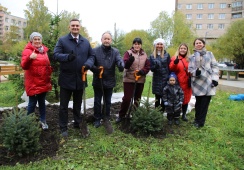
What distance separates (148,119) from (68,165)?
1754 mm

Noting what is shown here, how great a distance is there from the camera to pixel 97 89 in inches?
180

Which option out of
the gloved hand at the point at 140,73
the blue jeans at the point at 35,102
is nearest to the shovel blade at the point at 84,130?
the blue jeans at the point at 35,102

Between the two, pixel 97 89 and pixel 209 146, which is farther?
Answer: pixel 97 89

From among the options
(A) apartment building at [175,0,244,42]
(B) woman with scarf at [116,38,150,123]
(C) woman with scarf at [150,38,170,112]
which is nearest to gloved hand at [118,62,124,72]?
(B) woman with scarf at [116,38,150,123]

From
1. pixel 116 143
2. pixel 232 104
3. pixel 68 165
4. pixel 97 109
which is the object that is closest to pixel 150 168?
pixel 116 143

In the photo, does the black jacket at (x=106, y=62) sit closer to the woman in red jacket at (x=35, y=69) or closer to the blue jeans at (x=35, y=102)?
the woman in red jacket at (x=35, y=69)

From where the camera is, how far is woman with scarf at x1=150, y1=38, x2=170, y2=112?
4.67 metres

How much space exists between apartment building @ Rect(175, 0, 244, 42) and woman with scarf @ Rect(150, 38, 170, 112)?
170 ft

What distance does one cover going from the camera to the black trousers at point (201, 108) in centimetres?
479

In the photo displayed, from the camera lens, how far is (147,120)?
4305 millimetres

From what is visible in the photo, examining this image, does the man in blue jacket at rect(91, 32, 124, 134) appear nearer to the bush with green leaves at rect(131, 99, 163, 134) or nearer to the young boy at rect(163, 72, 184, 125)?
the bush with green leaves at rect(131, 99, 163, 134)

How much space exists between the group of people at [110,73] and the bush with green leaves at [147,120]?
391 millimetres

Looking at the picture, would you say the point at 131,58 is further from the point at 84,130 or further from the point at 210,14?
the point at 210,14

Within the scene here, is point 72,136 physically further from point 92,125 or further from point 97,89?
point 97,89
